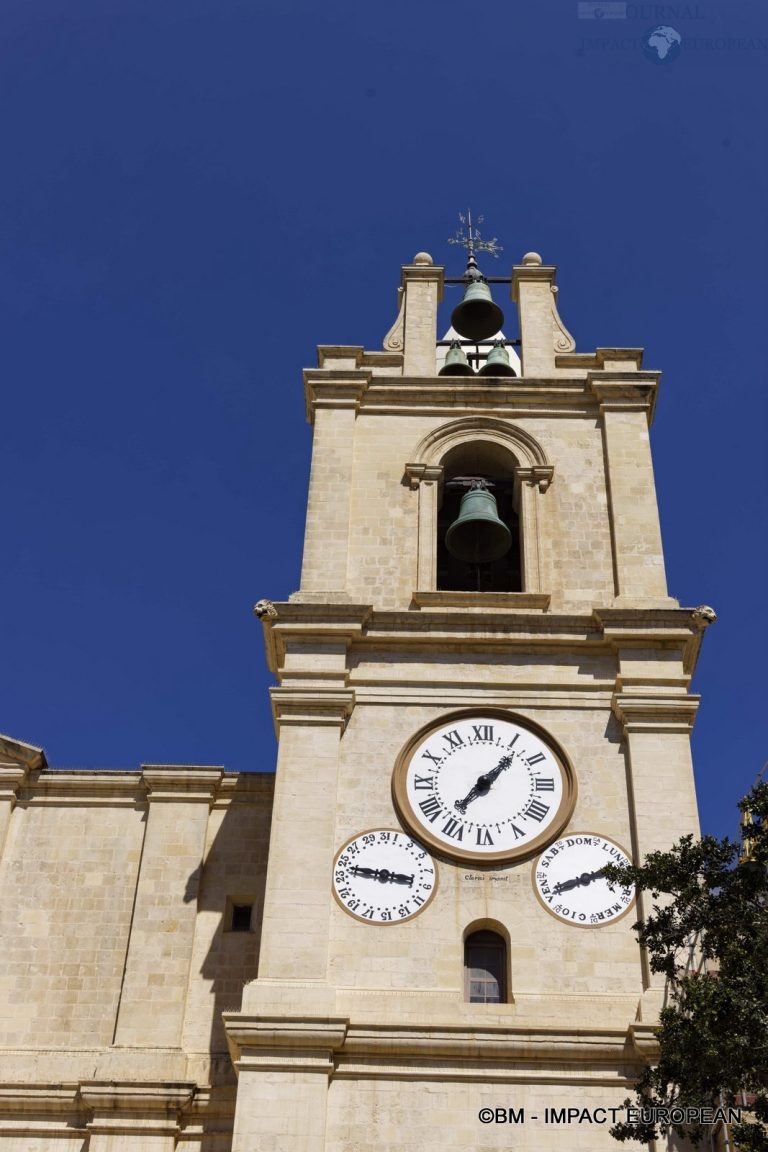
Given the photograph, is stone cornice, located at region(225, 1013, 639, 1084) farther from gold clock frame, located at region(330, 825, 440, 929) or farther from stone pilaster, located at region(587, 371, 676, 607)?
stone pilaster, located at region(587, 371, 676, 607)

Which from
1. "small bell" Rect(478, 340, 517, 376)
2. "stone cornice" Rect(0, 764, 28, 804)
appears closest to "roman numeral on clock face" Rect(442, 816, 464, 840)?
"stone cornice" Rect(0, 764, 28, 804)

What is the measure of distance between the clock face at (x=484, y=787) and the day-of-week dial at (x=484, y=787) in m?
0.01

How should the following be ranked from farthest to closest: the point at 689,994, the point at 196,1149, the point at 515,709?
1. the point at 515,709
2. the point at 196,1149
3. the point at 689,994

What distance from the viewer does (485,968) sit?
20.0 meters

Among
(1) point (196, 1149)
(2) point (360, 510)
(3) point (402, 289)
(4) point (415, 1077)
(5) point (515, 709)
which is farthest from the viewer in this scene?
(3) point (402, 289)

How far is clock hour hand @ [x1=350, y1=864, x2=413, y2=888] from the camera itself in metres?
20.5

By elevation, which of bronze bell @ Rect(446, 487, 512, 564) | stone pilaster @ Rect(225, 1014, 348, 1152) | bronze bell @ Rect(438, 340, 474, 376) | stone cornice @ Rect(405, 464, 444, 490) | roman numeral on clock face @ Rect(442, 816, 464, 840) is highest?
bronze bell @ Rect(438, 340, 474, 376)

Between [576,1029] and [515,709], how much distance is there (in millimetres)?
5073

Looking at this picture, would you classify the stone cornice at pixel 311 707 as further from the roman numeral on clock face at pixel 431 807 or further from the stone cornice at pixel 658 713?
the stone cornice at pixel 658 713

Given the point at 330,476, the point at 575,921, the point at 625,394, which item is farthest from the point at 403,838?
the point at 625,394

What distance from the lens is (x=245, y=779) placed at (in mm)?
23594

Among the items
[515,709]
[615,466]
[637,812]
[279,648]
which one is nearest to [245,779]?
[279,648]

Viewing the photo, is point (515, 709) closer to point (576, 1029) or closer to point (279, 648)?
point (279, 648)

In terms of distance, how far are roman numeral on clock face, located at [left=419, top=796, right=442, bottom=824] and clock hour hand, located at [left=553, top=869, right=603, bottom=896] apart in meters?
1.92
